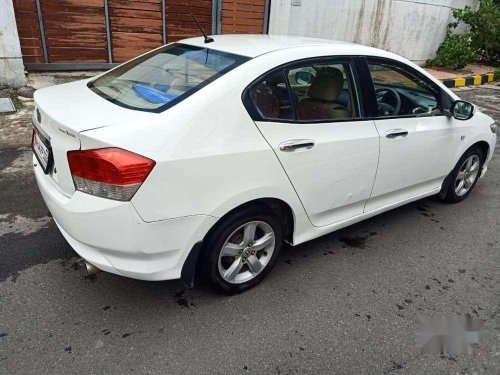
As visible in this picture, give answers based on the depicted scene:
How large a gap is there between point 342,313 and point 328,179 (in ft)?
2.77

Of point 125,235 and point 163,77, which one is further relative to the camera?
point 163,77

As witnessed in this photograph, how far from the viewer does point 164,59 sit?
9.90 ft

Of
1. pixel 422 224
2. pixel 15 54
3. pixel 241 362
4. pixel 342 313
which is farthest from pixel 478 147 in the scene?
pixel 15 54

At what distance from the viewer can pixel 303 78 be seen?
2844 millimetres

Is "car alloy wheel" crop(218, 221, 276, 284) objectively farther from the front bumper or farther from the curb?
the curb

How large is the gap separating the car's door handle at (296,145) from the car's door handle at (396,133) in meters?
0.77

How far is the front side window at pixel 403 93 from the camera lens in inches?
128

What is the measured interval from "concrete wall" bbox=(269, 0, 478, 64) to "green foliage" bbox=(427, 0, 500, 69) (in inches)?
13.5

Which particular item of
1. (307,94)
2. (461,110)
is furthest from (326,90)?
(461,110)

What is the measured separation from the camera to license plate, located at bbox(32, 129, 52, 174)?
2.45m

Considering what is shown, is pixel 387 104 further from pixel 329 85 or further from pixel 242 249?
pixel 242 249

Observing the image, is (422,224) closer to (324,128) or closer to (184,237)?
(324,128)

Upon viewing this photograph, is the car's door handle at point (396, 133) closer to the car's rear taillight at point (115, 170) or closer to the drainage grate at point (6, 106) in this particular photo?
the car's rear taillight at point (115, 170)

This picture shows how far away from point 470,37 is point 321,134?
504 inches
